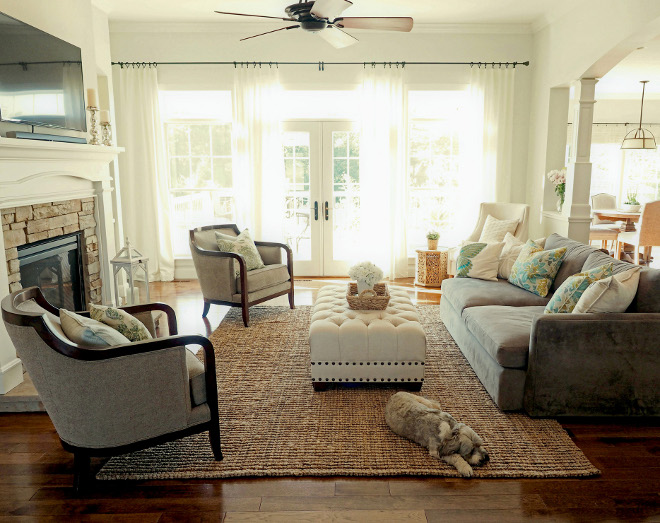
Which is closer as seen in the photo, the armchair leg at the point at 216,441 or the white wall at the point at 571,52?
the armchair leg at the point at 216,441

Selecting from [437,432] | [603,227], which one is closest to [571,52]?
[603,227]

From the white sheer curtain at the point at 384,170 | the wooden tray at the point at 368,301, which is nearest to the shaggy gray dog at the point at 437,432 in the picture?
the wooden tray at the point at 368,301

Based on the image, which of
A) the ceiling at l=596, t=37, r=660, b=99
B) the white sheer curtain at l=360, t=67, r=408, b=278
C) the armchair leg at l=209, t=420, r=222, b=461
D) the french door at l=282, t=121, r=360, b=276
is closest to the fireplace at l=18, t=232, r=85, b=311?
the armchair leg at l=209, t=420, r=222, b=461

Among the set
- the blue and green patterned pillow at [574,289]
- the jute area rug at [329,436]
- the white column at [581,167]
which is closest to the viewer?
the jute area rug at [329,436]

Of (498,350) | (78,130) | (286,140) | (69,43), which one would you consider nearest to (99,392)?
(498,350)

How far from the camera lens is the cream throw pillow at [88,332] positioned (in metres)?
2.34

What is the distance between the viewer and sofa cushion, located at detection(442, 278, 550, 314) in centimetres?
398

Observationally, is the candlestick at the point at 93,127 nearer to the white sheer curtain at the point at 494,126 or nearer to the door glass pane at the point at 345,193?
the door glass pane at the point at 345,193

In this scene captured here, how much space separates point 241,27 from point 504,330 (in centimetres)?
496

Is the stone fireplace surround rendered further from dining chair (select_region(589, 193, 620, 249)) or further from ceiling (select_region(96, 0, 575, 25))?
dining chair (select_region(589, 193, 620, 249))

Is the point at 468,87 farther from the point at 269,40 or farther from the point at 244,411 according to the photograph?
the point at 244,411

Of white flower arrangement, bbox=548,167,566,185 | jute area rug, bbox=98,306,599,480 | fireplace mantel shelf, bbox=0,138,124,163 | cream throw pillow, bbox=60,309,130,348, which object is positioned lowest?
jute area rug, bbox=98,306,599,480

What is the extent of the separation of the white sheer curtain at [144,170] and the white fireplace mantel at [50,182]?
1330 millimetres

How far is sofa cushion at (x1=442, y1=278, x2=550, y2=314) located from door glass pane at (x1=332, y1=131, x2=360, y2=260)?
262cm
